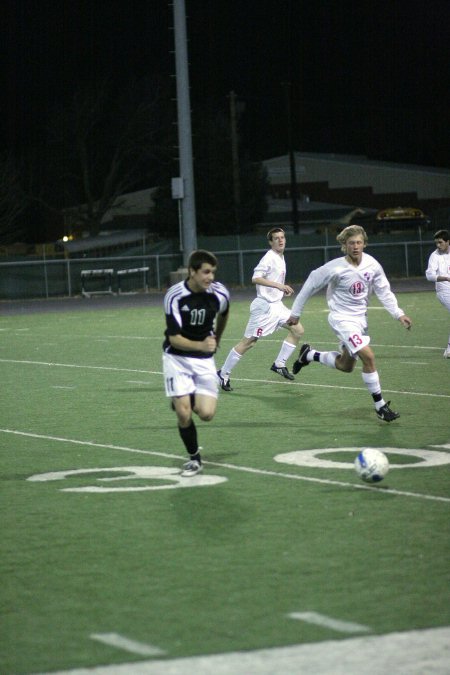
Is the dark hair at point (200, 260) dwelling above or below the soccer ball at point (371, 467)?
above

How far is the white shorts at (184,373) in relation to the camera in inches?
370

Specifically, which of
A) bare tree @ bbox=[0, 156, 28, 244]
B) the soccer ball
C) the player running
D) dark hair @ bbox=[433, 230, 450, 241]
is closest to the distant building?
bare tree @ bbox=[0, 156, 28, 244]

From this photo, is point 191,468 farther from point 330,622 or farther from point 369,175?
point 369,175

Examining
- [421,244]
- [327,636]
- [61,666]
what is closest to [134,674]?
[61,666]

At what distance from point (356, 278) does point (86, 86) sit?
6197 centimetres

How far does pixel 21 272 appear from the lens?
43656mm

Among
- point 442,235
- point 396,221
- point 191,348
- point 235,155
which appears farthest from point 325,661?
point 396,221

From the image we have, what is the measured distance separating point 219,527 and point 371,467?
4.68 feet

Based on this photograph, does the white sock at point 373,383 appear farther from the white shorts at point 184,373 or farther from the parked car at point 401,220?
the parked car at point 401,220

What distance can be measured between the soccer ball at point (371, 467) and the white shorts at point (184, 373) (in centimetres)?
144

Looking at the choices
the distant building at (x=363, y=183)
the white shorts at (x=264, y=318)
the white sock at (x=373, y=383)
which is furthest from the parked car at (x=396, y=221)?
the white sock at (x=373, y=383)

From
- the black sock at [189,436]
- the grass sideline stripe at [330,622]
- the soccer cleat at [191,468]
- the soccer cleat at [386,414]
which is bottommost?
the soccer cleat at [386,414]

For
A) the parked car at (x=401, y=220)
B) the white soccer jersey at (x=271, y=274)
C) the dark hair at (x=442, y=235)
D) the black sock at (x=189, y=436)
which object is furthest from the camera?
the parked car at (x=401, y=220)

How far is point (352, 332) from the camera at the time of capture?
1248 centimetres
